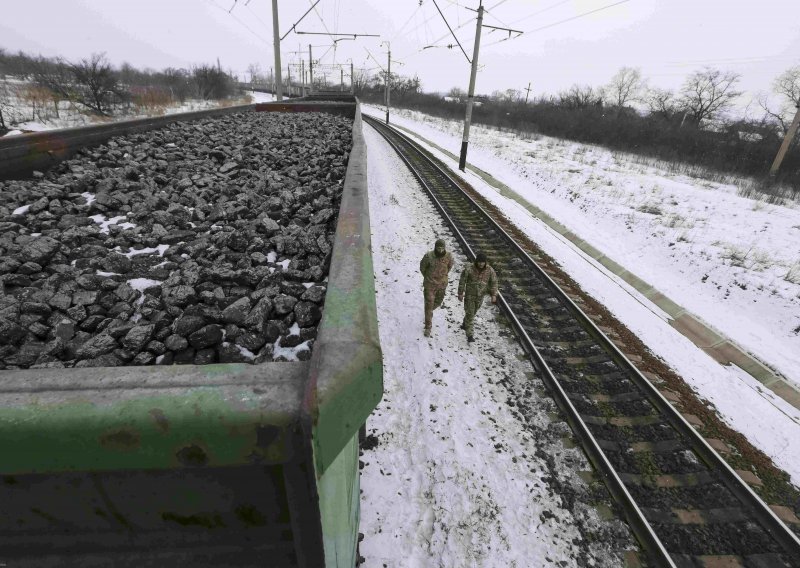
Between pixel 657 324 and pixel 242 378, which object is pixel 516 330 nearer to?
pixel 657 324

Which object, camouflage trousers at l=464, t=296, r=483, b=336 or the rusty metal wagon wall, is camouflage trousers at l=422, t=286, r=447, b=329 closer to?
camouflage trousers at l=464, t=296, r=483, b=336

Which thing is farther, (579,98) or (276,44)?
(579,98)

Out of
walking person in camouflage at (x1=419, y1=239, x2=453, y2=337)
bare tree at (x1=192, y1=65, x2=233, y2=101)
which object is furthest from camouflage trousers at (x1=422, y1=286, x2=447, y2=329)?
bare tree at (x1=192, y1=65, x2=233, y2=101)

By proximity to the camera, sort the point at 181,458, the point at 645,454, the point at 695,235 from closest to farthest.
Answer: the point at 181,458, the point at 645,454, the point at 695,235

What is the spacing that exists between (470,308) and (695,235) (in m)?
10.3

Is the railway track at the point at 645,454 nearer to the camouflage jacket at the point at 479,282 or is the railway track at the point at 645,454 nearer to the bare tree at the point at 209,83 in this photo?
the camouflage jacket at the point at 479,282

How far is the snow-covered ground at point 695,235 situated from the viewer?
809 cm

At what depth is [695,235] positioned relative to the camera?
11891 mm

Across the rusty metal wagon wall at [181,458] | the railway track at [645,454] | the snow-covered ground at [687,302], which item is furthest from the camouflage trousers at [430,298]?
the rusty metal wagon wall at [181,458]

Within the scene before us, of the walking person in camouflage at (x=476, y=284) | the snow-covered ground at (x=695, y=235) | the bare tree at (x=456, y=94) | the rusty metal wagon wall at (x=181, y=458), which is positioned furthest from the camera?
the bare tree at (x=456, y=94)

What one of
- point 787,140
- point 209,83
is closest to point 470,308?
point 787,140

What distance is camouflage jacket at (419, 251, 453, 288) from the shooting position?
5844mm

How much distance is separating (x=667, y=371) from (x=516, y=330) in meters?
2.41

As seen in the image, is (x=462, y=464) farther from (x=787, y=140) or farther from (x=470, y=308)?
(x=787, y=140)
